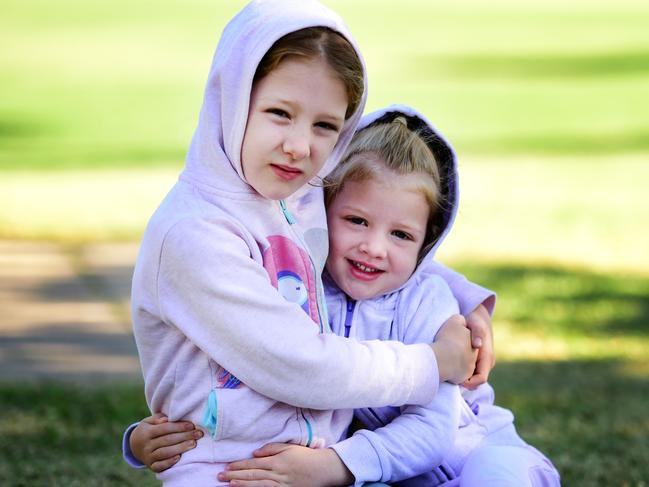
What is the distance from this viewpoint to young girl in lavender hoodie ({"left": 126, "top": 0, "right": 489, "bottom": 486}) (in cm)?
274

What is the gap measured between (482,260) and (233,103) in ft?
19.0

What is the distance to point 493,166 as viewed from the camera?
12.8m

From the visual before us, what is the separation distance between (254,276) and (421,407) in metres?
0.59

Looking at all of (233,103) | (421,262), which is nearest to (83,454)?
(421,262)

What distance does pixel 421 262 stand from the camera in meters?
3.30

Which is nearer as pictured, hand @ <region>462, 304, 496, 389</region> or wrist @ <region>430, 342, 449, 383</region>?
wrist @ <region>430, 342, 449, 383</region>

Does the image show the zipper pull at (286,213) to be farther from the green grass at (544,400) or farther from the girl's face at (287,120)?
the green grass at (544,400)

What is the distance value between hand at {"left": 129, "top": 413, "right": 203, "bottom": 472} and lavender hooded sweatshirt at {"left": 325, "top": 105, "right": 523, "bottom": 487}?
1.19 feet

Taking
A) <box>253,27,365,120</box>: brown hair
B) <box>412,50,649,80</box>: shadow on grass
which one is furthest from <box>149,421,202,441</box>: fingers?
<box>412,50,649,80</box>: shadow on grass

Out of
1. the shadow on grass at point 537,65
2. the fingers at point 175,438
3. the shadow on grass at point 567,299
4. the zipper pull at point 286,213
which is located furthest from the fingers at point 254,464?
the shadow on grass at point 537,65

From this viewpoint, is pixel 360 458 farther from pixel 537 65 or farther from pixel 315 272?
pixel 537 65

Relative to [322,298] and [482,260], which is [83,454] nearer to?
[322,298]

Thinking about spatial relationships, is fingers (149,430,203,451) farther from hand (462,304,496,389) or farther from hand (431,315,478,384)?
hand (462,304,496,389)

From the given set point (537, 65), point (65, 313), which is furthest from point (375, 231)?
point (537, 65)
